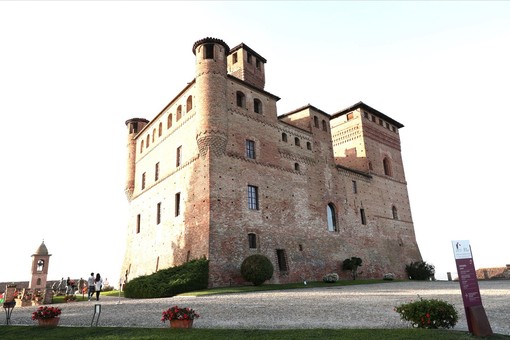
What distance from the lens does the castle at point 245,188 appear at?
22859mm

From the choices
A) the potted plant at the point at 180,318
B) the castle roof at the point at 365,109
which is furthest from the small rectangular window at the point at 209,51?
the potted plant at the point at 180,318

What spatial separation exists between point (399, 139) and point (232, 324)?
38322 mm

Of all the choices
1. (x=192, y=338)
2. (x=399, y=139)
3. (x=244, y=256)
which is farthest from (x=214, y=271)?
(x=399, y=139)

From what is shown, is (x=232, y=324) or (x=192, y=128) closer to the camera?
(x=232, y=324)

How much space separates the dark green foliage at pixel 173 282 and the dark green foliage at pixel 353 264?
500 inches

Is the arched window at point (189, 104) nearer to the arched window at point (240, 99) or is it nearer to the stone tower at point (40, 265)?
the arched window at point (240, 99)

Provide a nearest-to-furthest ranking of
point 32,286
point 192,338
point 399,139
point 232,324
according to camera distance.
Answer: point 192,338, point 232,324, point 32,286, point 399,139

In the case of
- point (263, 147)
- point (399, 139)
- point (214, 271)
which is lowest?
point (214, 271)

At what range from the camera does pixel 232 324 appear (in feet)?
32.4

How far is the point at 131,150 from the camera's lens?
1359 inches

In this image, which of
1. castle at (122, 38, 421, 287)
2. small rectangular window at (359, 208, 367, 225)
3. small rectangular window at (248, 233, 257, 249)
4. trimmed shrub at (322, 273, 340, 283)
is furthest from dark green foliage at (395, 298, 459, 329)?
small rectangular window at (359, 208, 367, 225)

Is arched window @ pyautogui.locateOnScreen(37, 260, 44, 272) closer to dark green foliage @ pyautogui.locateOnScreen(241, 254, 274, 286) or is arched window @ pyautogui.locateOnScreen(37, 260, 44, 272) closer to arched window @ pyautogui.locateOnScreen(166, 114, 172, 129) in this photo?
arched window @ pyautogui.locateOnScreen(166, 114, 172, 129)

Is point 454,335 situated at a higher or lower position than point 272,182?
lower

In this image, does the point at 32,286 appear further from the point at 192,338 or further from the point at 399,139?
the point at 399,139
